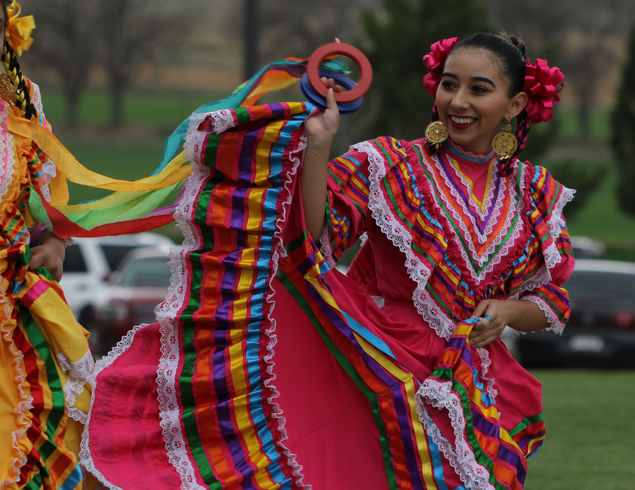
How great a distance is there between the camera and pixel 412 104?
636 inches

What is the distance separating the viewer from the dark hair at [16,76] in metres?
3.96

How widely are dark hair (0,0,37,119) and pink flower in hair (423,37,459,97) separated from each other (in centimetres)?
141

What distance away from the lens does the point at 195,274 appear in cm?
370

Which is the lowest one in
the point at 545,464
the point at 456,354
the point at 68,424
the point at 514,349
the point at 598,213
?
the point at 598,213

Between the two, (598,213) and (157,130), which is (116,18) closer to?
(157,130)

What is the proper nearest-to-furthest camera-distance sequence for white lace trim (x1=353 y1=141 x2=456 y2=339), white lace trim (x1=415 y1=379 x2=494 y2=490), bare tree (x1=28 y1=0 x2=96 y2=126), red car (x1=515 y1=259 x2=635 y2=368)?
white lace trim (x1=415 y1=379 x2=494 y2=490) → white lace trim (x1=353 y1=141 x2=456 y2=339) → red car (x1=515 y1=259 x2=635 y2=368) → bare tree (x1=28 y1=0 x2=96 y2=126)

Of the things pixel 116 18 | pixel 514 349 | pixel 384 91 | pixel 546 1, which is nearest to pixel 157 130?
pixel 116 18

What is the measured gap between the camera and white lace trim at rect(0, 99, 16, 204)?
Result: 12.5 feet

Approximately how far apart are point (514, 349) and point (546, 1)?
5107 centimetres

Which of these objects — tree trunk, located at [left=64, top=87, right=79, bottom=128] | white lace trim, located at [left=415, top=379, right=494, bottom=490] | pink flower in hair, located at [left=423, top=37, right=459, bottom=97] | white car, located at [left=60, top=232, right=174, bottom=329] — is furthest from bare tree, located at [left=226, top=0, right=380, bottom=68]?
white lace trim, located at [left=415, top=379, right=494, bottom=490]

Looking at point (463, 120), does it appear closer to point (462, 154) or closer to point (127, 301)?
point (462, 154)

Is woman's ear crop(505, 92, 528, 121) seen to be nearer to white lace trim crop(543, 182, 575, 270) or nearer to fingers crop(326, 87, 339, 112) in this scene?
white lace trim crop(543, 182, 575, 270)

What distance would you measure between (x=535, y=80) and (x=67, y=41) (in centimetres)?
4834

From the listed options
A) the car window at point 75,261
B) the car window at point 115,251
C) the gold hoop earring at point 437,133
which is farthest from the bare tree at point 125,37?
the gold hoop earring at point 437,133
